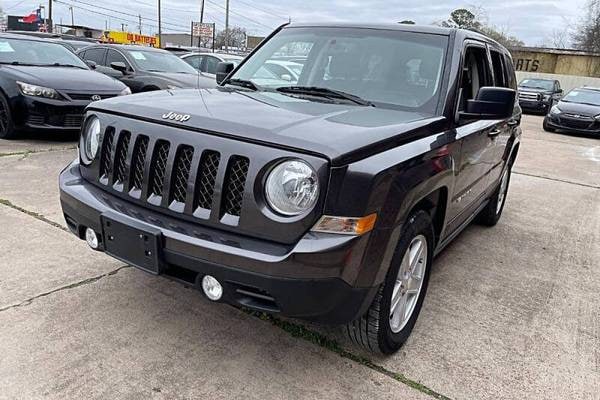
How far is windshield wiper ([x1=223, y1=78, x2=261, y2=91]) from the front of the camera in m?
3.50

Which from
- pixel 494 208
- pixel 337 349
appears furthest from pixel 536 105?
pixel 337 349

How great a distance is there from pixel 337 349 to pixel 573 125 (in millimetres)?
14490

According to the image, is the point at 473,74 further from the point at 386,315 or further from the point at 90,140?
the point at 90,140

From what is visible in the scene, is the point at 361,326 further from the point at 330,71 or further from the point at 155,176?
the point at 330,71

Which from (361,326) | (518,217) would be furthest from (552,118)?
(361,326)

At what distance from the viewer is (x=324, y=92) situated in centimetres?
324

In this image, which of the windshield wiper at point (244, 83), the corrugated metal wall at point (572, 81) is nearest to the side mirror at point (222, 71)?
the windshield wiper at point (244, 83)

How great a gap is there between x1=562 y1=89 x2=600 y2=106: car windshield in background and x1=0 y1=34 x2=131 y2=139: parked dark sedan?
13788mm

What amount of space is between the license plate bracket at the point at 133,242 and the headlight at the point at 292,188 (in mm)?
567

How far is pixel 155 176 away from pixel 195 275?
537mm

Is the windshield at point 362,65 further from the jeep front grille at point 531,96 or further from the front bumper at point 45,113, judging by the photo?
the jeep front grille at point 531,96

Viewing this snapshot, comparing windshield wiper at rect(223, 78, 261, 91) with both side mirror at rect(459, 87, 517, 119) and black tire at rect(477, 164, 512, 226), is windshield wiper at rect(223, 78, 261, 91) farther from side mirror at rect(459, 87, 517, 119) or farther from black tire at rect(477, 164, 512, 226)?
black tire at rect(477, 164, 512, 226)

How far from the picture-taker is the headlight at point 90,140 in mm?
2836

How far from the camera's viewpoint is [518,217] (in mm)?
5828
